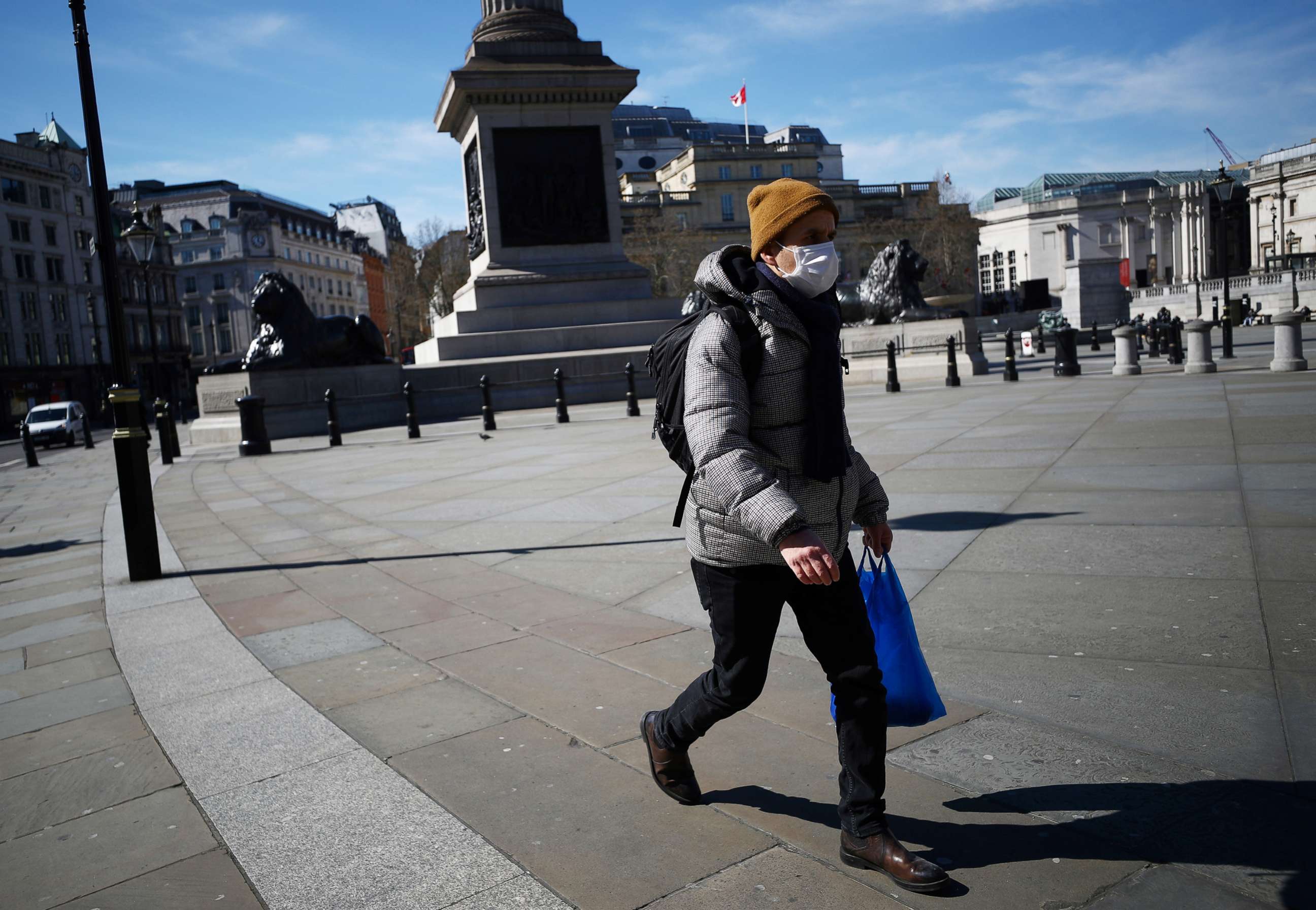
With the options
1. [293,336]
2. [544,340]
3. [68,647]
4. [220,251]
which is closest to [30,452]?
[293,336]

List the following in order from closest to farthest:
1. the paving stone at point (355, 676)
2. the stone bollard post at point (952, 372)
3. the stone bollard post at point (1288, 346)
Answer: the paving stone at point (355, 676) < the stone bollard post at point (1288, 346) < the stone bollard post at point (952, 372)

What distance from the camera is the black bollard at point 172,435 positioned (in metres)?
18.0

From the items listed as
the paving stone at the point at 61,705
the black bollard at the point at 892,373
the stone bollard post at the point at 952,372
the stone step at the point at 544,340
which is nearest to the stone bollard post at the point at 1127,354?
the stone bollard post at the point at 952,372

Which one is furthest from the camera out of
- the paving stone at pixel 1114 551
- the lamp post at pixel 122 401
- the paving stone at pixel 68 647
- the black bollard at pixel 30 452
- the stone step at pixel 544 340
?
the stone step at pixel 544 340

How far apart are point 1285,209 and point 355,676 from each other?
99.9m

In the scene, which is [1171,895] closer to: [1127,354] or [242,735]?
[242,735]

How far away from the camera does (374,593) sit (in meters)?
6.31

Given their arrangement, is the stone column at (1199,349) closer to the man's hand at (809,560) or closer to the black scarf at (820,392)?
the black scarf at (820,392)

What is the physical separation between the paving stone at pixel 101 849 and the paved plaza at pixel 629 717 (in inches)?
0.5

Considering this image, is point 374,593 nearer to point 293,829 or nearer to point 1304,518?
point 293,829

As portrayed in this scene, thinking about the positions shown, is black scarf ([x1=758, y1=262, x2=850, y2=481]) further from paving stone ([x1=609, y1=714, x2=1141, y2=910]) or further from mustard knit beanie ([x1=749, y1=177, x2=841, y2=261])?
paving stone ([x1=609, y1=714, x2=1141, y2=910])

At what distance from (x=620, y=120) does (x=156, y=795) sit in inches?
5451

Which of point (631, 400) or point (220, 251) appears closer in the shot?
point (631, 400)

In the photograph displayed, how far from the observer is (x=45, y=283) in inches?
2581
